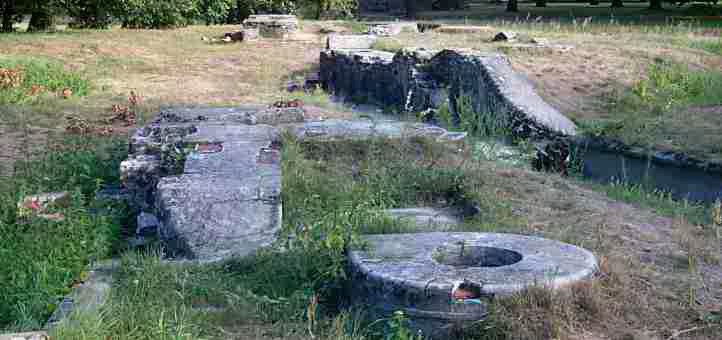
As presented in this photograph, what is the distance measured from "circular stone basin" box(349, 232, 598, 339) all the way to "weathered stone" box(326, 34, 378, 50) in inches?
389

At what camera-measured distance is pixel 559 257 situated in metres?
3.86

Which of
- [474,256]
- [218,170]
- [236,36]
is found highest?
[236,36]

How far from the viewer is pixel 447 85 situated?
10.9m

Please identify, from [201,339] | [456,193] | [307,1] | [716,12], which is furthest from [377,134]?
[716,12]

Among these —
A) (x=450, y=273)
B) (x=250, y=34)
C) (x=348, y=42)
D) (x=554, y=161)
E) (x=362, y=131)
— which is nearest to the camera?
(x=450, y=273)

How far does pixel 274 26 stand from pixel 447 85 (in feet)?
21.8

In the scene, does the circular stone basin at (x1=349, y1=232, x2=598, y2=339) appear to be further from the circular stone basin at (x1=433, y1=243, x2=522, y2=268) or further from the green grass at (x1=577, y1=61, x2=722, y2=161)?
the green grass at (x1=577, y1=61, x2=722, y2=161)

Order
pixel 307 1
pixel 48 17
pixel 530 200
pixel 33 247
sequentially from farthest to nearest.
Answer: pixel 307 1
pixel 48 17
pixel 530 200
pixel 33 247

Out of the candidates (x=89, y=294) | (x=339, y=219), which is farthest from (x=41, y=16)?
(x=89, y=294)

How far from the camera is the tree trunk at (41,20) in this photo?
635 inches

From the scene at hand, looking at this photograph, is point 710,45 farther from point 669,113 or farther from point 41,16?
point 41,16

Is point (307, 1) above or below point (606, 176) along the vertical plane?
above

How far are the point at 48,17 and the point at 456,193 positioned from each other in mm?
13239

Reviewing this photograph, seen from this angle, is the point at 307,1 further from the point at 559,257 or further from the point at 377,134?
the point at 559,257
